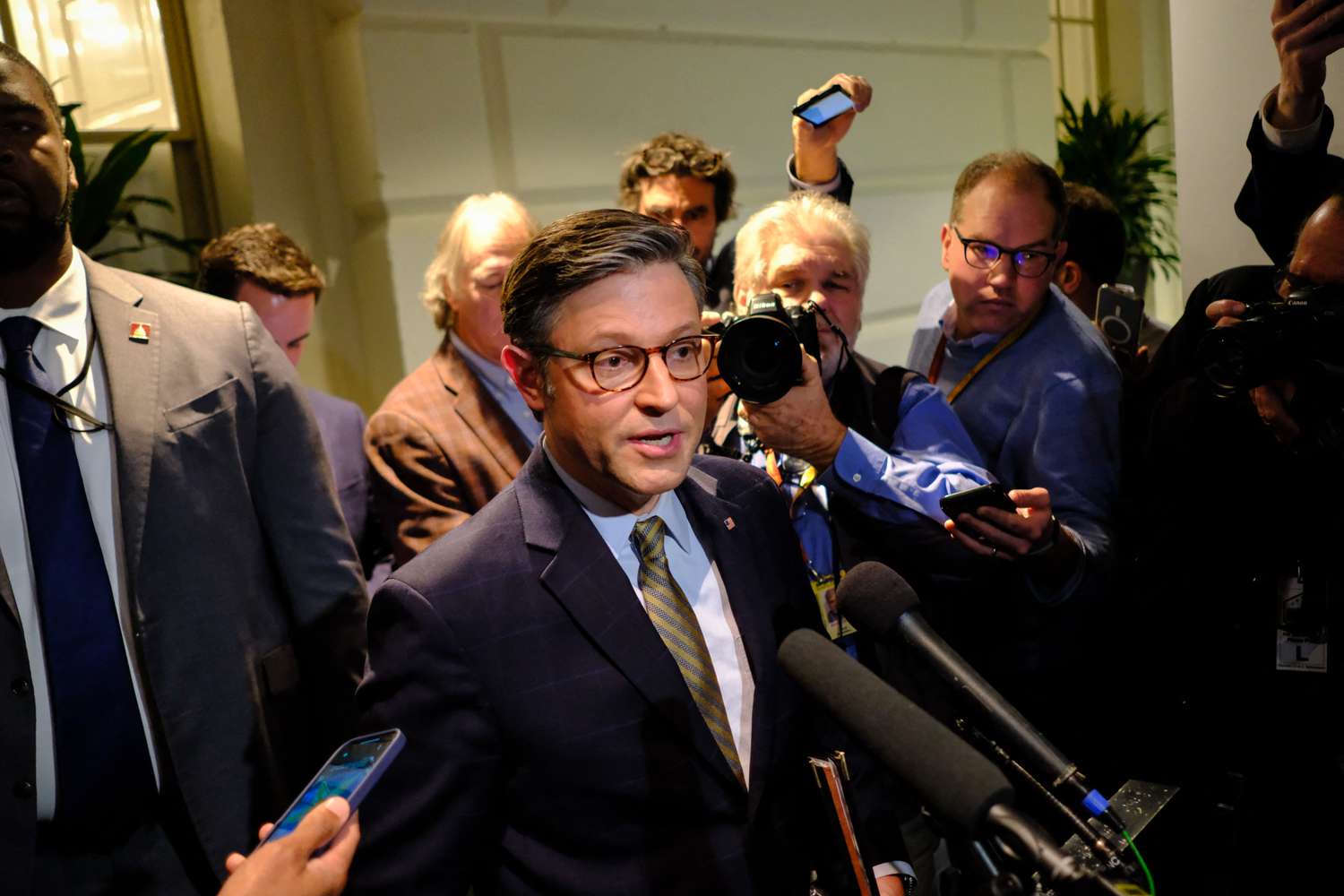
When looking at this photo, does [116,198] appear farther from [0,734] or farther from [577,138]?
[0,734]

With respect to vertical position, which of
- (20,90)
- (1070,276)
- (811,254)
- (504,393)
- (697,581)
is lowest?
(697,581)

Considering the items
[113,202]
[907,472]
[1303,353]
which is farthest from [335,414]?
[1303,353]

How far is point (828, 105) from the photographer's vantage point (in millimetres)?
2238

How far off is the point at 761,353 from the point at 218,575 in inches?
37.0

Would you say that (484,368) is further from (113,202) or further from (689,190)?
(113,202)

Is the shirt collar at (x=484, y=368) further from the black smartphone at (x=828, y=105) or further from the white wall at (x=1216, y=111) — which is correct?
A: the white wall at (x=1216, y=111)

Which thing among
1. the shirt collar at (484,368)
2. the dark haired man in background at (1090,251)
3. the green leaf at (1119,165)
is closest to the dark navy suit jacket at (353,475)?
the shirt collar at (484,368)

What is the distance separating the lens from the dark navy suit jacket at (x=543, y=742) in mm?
1091

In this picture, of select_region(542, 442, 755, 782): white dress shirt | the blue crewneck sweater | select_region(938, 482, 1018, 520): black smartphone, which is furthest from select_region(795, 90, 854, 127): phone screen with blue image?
select_region(542, 442, 755, 782): white dress shirt

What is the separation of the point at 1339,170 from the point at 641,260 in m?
1.08

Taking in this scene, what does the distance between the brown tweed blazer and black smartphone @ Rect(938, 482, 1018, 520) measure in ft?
3.40

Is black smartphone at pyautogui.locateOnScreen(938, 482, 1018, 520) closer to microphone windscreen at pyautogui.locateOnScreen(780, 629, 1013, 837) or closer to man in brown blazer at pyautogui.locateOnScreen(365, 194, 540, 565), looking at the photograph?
microphone windscreen at pyautogui.locateOnScreen(780, 629, 1013, 837)

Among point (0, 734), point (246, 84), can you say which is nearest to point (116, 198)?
point (246, 84)

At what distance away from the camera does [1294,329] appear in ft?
4.31
